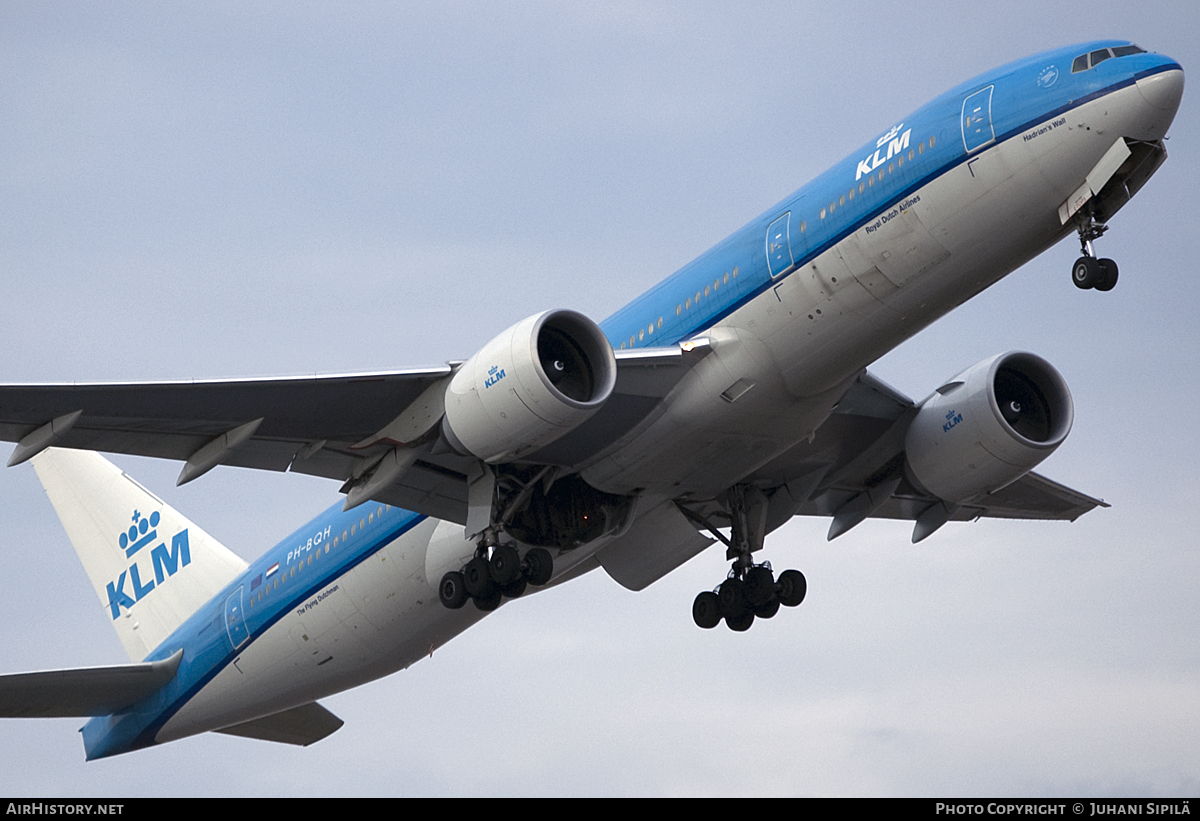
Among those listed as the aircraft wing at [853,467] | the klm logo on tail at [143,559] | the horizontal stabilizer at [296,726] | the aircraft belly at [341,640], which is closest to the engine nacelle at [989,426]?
the aircraft wing at [853,467]

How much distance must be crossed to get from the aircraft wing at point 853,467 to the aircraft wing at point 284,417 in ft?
12.3

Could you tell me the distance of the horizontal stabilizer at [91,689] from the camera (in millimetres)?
24594

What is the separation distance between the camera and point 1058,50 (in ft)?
61.6

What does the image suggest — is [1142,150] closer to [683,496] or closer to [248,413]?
[683,496]

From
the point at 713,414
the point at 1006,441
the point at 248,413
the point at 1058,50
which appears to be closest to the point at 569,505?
the point at 713,414

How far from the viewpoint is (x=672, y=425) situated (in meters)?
20.3

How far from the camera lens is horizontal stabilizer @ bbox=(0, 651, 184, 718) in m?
24.6

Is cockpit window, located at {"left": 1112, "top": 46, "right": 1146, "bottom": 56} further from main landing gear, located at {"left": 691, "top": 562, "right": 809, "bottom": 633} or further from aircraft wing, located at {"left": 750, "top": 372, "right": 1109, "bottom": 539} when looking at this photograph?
main landing gear, located at {"left": 691, "top": 562, "right": 809, "bottom": 633}

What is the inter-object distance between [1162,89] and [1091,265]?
2.18 metres

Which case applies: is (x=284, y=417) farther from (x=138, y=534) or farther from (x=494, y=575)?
(x=138, y=534)

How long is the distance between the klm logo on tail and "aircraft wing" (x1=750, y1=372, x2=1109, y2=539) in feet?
38.4

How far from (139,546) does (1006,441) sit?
16.8 m
